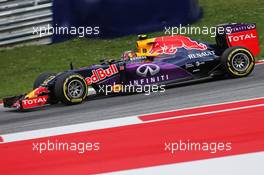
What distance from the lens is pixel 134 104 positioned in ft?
28.0

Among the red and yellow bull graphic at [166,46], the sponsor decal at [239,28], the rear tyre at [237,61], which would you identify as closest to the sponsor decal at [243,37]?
the sponsor decal at [239,28]

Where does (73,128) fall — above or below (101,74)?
below

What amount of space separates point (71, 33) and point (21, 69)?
6.29 ft

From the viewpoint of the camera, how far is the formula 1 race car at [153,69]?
899cm

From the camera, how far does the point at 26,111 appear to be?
9344mm

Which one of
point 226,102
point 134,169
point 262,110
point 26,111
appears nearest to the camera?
point 134,169

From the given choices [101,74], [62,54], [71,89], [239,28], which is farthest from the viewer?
[62,54]

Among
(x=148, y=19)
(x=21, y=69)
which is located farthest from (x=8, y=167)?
(x=148, y=19)

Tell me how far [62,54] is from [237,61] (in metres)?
6.00

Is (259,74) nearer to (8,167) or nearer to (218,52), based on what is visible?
(218,52)

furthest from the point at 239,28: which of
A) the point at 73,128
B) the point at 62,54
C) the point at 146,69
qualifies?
the point at 62,54

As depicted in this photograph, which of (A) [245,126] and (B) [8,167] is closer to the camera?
(B) [8,167]

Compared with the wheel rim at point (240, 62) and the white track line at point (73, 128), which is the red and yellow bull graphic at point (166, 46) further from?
the white track line at point (73, 128)

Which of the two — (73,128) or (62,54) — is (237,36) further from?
(62,54)
